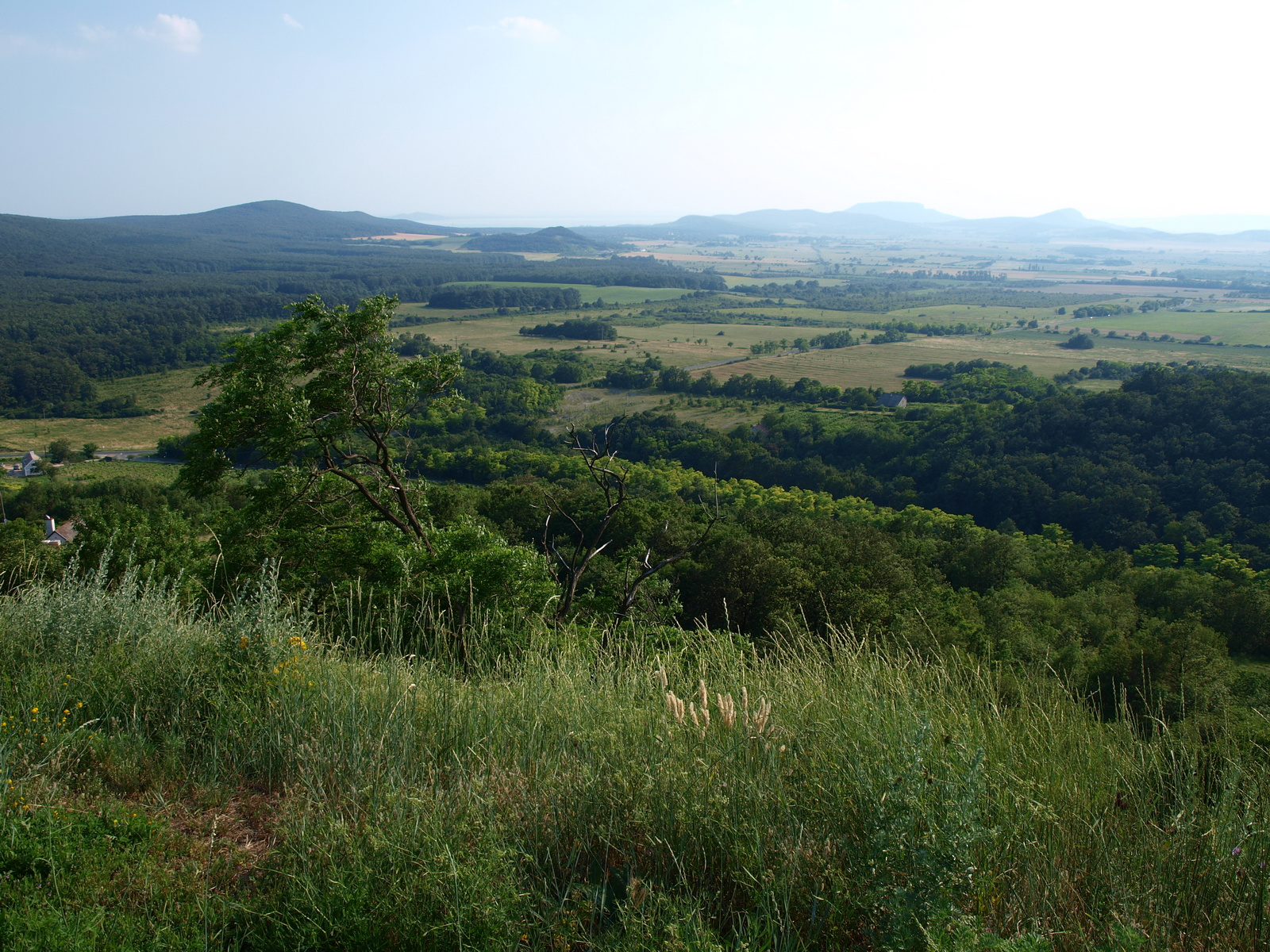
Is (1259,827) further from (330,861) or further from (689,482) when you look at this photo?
(689,482)

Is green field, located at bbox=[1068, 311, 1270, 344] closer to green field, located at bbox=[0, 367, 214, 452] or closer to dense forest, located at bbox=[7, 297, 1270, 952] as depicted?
dense forest, located at bbox=[7, 297, 1270, 952]

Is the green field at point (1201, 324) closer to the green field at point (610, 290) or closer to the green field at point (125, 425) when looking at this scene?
the green field at point (610, 290)

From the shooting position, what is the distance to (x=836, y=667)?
4676 mm

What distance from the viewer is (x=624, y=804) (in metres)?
3.14

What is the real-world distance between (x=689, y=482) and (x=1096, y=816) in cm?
5143

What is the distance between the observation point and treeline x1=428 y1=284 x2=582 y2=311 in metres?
153

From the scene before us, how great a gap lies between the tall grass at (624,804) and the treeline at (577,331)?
116m

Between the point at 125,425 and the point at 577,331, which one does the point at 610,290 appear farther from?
the point at 125,425

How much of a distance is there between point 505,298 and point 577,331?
44644 mm

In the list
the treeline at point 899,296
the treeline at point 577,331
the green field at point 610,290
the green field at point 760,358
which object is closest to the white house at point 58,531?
the green field at point 760,358

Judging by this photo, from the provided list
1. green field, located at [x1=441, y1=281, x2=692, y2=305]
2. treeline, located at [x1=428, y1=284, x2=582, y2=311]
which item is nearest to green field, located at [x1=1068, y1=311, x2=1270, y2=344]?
green field, located at [x1=441, y1=281, x2=692, y2=305]

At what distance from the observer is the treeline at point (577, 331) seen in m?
120

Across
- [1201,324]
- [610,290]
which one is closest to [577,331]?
[610,290]

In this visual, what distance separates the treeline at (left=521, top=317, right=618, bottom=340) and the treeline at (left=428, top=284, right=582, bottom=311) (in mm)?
27838
